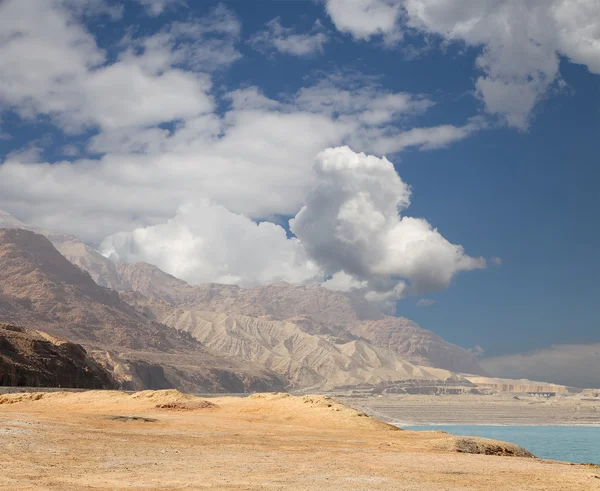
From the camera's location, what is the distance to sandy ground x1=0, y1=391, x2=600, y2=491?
18016mm

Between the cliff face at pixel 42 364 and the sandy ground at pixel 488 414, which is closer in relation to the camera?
the cliff face at pixel 42 364

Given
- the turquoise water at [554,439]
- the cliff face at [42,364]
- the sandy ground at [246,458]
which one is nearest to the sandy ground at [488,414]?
the turquoise water at [554,439]

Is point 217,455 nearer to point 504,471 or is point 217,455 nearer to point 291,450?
point 291,450

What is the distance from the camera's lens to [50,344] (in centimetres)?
9381

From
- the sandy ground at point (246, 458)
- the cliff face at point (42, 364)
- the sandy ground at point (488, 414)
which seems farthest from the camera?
the sandy ground at point (488, 414)

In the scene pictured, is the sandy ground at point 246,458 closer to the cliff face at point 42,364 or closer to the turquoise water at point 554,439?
the turquoise water at point 554,439

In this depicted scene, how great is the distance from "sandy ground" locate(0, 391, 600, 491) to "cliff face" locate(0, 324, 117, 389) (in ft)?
159

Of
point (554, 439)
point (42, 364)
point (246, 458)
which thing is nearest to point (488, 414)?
point (554, 439)

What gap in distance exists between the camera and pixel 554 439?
344 feet

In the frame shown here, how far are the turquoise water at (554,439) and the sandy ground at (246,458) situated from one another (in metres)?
48.1

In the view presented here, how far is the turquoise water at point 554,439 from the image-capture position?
80500 millimetres

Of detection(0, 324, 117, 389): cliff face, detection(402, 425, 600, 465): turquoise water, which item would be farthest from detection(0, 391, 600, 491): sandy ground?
detection(0, 324, 117, 389): cliff face

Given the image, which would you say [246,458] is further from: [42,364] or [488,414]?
[488,414]

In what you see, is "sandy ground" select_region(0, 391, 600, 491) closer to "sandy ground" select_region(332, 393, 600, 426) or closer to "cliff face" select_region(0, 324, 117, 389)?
"cliff face" select_region(0, 324, 117, 389)
